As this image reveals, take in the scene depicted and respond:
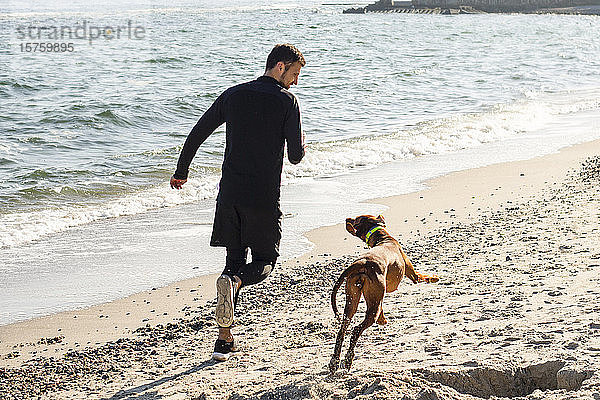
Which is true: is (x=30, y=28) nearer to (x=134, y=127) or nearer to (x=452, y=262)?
(x=134, y=127)

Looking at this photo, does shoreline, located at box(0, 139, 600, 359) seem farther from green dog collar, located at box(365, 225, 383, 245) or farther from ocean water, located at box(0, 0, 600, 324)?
green dog collar, located at box(365, 225, 383, 245)

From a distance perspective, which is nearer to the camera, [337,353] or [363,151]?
Result: [337,353]

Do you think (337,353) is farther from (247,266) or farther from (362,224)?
(362,224)


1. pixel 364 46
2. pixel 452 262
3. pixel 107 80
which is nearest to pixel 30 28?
pixel 364 46

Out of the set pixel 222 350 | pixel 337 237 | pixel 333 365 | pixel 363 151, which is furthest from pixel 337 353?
pixel 363 151

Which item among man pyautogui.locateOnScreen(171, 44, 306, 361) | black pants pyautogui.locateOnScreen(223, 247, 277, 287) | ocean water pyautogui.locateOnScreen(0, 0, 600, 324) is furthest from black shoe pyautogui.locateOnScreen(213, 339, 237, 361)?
ocean water pyautogui.locateOnScreen(0, 0, 600, 324)

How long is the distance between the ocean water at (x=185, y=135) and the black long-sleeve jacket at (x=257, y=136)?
2292mm

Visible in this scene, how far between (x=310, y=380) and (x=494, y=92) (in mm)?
18209

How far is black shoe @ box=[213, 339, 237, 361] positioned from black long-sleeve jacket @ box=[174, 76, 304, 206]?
88 cm

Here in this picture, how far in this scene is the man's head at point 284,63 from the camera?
14.0 ft

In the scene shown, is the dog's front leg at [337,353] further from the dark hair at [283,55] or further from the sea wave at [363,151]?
the sea wave at [363,151]

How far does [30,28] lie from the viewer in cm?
4216

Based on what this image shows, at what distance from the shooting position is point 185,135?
14734 mm

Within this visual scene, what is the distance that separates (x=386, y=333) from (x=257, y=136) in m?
1.46
